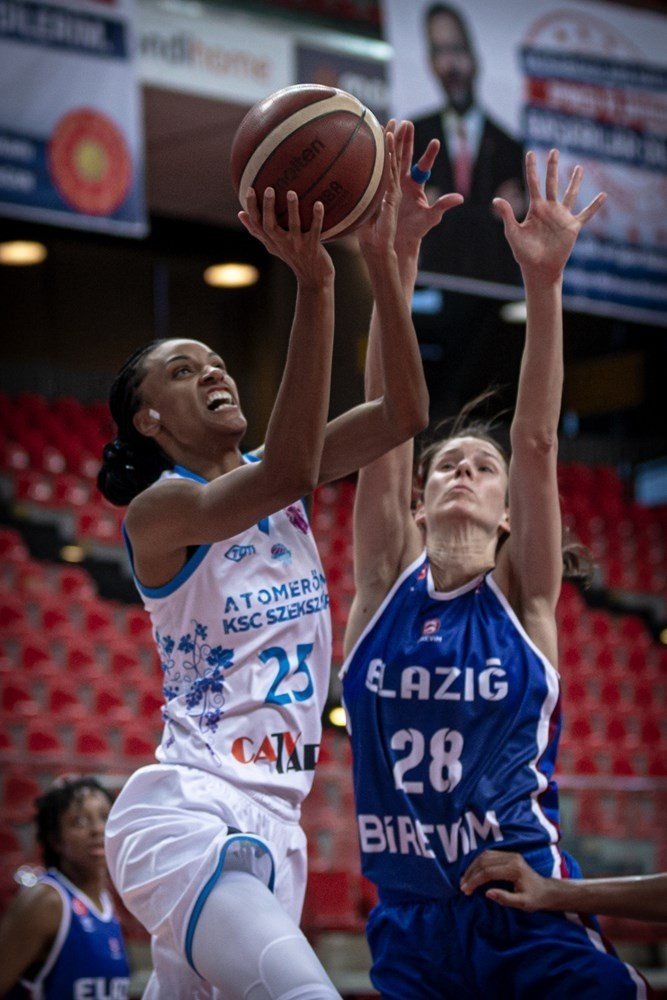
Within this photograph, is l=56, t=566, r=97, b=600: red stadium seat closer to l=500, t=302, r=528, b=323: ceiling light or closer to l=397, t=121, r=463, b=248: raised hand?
l=500, t=302, r=528, b=323: ceiling light

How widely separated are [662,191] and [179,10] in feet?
12.3

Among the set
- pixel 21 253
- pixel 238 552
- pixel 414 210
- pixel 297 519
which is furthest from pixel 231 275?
pixel 238 552

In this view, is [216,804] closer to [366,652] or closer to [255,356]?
[366,652]

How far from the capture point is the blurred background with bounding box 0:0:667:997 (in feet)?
24.1

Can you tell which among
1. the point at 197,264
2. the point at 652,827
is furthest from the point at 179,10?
the point at 652,827

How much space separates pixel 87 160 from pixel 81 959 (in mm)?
5335

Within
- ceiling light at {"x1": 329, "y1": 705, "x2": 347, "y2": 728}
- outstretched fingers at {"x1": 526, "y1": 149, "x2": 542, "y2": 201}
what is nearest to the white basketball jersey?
outstretched fingers at {"x1": 526, "y1": 149, "x2": 542, "y2": 201}

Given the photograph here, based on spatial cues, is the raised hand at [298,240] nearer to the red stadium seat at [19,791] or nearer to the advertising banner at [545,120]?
the red stadium seat at [19,791]

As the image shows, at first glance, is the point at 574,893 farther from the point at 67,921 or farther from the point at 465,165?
the point at 465,165

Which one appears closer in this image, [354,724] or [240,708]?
[240,708]

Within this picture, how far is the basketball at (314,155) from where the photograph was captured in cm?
262

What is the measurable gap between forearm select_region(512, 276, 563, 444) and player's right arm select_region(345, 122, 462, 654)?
0.94ft

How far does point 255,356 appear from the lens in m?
13.1

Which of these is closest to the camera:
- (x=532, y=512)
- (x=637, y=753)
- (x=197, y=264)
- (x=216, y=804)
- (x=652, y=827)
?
(x=216, y=804)
